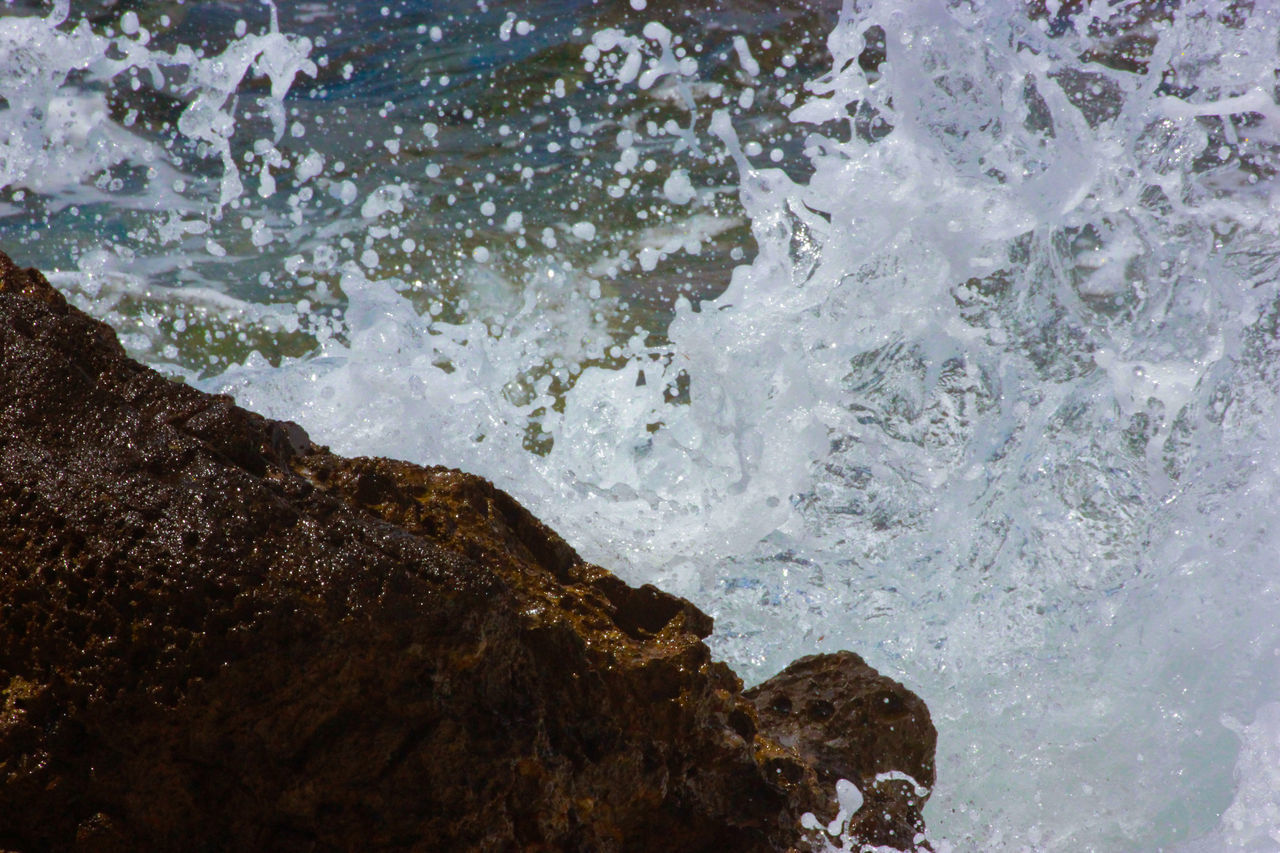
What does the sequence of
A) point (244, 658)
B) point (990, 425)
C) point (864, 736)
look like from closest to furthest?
point (244, 658), point (864, 736), point (990, 425)

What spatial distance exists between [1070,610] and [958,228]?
1516 millimetres

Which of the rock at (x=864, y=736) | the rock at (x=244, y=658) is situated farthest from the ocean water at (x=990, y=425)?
the rock at (x=244, y=658)

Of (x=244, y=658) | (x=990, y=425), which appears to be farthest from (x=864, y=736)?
(x=990, y=425)

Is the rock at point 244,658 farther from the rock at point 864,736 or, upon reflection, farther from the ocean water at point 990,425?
the ocean water at point 990,425

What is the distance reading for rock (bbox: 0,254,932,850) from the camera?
1.38 m

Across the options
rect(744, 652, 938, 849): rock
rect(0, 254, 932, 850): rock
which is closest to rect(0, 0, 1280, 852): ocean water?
rect(744, 652, 938, 849): rock

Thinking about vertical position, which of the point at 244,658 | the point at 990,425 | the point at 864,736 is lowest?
the point at 990,425

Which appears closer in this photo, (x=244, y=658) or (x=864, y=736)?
(x=244, y=658)

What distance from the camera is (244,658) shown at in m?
1.39

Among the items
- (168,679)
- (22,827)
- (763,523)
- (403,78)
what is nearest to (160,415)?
(168,679)

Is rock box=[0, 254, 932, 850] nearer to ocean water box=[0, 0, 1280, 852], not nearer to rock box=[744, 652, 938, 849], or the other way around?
rock box=[744, 652, 938, 849]

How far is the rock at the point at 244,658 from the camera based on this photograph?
1.38m

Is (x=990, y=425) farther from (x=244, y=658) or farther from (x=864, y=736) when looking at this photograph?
(x=244, y=658)

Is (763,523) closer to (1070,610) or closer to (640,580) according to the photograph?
(640,580)
